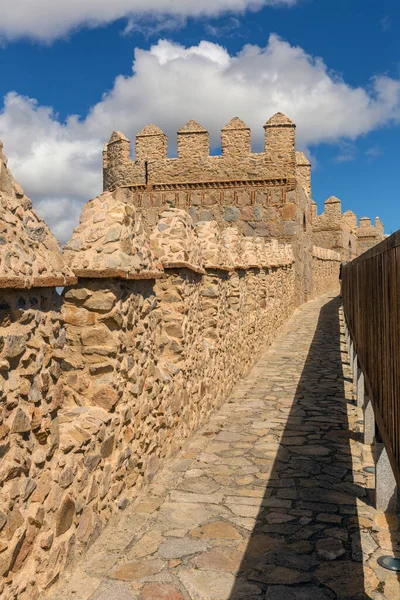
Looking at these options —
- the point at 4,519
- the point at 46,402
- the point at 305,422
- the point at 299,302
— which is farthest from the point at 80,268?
the point at 299,302

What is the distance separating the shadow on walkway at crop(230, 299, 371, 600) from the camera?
130 inches

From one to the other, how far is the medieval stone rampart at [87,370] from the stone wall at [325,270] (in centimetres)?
1942

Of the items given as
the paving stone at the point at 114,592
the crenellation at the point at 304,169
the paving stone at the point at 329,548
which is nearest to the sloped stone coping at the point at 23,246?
Answer: the paving stone at the point at 114,592

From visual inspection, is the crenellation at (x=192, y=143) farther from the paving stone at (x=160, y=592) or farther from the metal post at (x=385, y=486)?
the paving stone at (x=160, y=592)

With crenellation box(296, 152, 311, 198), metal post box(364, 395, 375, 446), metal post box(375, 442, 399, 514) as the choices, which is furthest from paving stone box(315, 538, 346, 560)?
crenellation box(296, 152, 311, 198)

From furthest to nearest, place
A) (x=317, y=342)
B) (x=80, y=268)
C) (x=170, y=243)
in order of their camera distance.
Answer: (x=317, y=342) < (x=170, y=243) < (x=80, y=268)

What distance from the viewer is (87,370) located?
4180 mm

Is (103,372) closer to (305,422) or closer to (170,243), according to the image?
(170,243)

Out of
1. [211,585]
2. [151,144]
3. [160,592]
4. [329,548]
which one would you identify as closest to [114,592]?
[160,592]

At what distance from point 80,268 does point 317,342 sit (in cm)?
968

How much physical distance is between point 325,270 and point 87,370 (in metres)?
26.1

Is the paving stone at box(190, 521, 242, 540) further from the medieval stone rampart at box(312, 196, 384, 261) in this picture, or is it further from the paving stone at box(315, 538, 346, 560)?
the medieval stone rampart at box(312, 196, 384, 261)

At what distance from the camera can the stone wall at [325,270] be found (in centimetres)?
2606

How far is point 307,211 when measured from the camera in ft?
71.1
